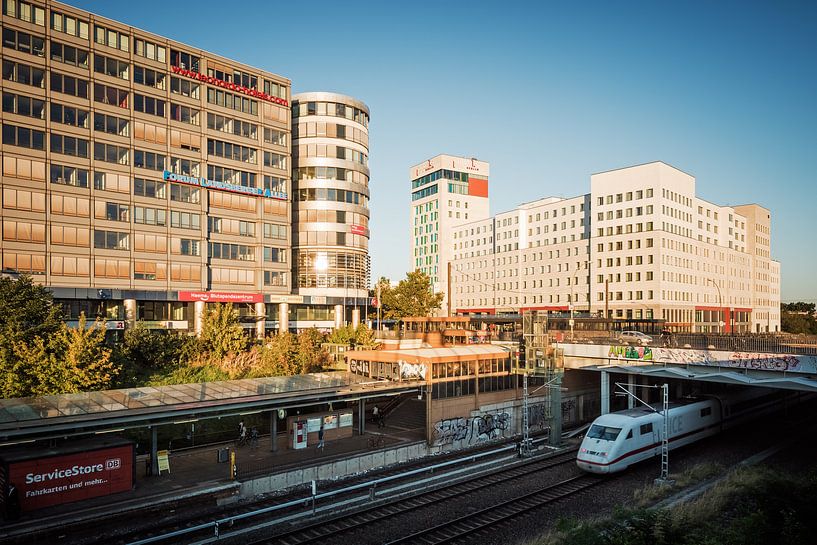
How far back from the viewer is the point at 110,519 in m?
23.4

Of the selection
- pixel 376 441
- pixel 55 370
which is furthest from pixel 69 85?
pixel 376 441

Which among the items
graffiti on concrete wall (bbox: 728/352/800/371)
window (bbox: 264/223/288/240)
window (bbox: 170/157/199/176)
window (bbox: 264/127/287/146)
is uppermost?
window (bbox: 264/127/287/146)

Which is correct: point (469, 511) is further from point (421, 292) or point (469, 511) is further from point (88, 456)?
point (421, 292)

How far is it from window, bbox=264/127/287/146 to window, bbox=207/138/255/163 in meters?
2.87

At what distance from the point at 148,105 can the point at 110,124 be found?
199 inches

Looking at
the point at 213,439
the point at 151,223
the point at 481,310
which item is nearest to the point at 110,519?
the point at 213,439

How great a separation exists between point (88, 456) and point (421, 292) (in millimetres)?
72782

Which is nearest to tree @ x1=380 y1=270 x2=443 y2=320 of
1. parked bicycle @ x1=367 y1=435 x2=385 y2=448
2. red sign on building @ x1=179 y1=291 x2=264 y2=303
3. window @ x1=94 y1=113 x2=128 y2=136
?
red sign on building @ x1=179 y1=291 x2=264 y2=303

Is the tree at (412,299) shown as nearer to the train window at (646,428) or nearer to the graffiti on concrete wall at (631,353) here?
the graffiti on concrete wall at (631,353)

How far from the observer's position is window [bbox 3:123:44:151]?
197 feet

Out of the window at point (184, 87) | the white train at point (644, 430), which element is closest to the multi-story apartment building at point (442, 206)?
the window at point (184, 87)

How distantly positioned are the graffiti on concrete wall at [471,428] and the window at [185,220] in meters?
46.5

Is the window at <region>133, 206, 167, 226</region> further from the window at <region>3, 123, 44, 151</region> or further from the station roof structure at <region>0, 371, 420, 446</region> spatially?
the station roof structure at <region>0, 371, 420, 446</region>

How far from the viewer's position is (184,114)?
237 ft
